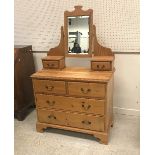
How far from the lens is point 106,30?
235 cm

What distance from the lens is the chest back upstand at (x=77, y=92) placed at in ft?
6.30

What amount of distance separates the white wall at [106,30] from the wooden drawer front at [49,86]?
0.60 m

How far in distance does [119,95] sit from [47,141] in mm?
980

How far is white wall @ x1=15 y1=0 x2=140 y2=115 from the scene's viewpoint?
2.26 m

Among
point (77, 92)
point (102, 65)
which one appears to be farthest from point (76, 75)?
point (102, 65)

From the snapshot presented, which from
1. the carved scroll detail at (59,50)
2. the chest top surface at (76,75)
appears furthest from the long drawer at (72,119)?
the carved scroll detail at (59,50)

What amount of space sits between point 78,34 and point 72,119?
2.77 ft

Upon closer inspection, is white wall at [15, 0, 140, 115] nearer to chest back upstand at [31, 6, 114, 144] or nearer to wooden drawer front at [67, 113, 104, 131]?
chest back upstand at [31, 6, 114, 144]

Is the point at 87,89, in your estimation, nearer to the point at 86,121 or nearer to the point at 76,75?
the point at 76,75

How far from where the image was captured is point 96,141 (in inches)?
81.4
